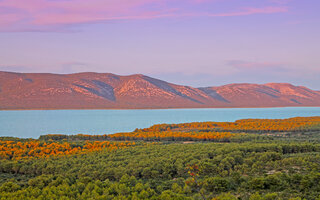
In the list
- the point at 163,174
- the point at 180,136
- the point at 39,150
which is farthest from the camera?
the point at 180,136

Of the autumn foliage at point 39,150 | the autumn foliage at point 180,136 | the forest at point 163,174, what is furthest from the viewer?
the autumn foliage at point 180,136

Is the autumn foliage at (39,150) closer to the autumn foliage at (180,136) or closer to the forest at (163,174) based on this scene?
the forest at (163,174)

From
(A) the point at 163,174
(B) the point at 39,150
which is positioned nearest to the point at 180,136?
(B) the point at 39,150

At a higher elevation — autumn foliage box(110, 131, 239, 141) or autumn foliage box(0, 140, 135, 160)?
autumn foliage box(110, 131, 239, 141)

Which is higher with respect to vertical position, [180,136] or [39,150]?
[180,136]

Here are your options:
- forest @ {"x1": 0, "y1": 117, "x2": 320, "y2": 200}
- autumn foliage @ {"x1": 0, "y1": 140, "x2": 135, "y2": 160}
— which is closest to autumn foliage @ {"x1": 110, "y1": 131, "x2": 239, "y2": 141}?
autumn foliage @ {"x1": 0, "y1": 140, "x2": 135, "y2": 160}

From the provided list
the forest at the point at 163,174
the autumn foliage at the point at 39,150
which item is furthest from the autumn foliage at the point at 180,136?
the forest at the point at 163,174

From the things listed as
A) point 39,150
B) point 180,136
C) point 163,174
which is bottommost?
point 39,150

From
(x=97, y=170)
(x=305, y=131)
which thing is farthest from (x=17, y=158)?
(x=305, y=131)

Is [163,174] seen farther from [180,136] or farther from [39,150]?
[180,136]

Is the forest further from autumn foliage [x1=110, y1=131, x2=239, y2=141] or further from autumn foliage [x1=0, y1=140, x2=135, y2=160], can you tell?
autumn foliage [x1=110, y1=131, x2=239, y2=141]

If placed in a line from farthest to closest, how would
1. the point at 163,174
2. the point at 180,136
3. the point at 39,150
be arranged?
the point at 180,136
the point at 39,150
the point at 163,174

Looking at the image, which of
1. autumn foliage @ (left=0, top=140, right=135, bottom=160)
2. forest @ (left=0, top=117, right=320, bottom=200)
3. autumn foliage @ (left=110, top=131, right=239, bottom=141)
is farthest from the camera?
autumn foliage @ (left=110, top=131, right=239, bottom=141)

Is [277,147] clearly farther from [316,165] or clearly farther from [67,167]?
[67,167]
